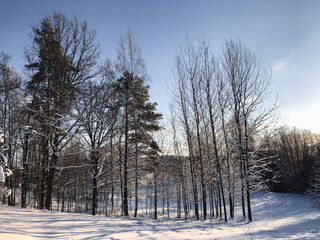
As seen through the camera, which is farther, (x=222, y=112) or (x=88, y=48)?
(x=222, y=112)

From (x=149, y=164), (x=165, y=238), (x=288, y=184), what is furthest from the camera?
(x=288, y=184)

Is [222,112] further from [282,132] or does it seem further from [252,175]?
[282,132]

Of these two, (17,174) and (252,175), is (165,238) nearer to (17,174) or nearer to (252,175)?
(252,175)

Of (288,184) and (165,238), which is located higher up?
(165,238)

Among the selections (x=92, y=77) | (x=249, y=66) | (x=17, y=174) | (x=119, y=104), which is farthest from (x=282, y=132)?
(x=17, y=174)

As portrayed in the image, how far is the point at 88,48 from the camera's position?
34.7ft

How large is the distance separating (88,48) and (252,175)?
1292 cm

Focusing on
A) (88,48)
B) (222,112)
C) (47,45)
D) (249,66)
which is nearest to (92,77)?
(88,48)

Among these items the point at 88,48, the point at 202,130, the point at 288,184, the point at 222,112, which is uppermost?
the point at 88,48

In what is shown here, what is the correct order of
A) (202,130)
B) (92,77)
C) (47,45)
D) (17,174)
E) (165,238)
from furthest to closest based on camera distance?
(17,174) → (202,130) → (92,77) → (47,45) → (165,238)

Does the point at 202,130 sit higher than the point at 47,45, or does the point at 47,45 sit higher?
the point at 47,45

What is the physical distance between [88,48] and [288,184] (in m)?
46.6

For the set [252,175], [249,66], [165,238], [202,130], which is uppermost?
[249,66]

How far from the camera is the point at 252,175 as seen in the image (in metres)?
10.7
